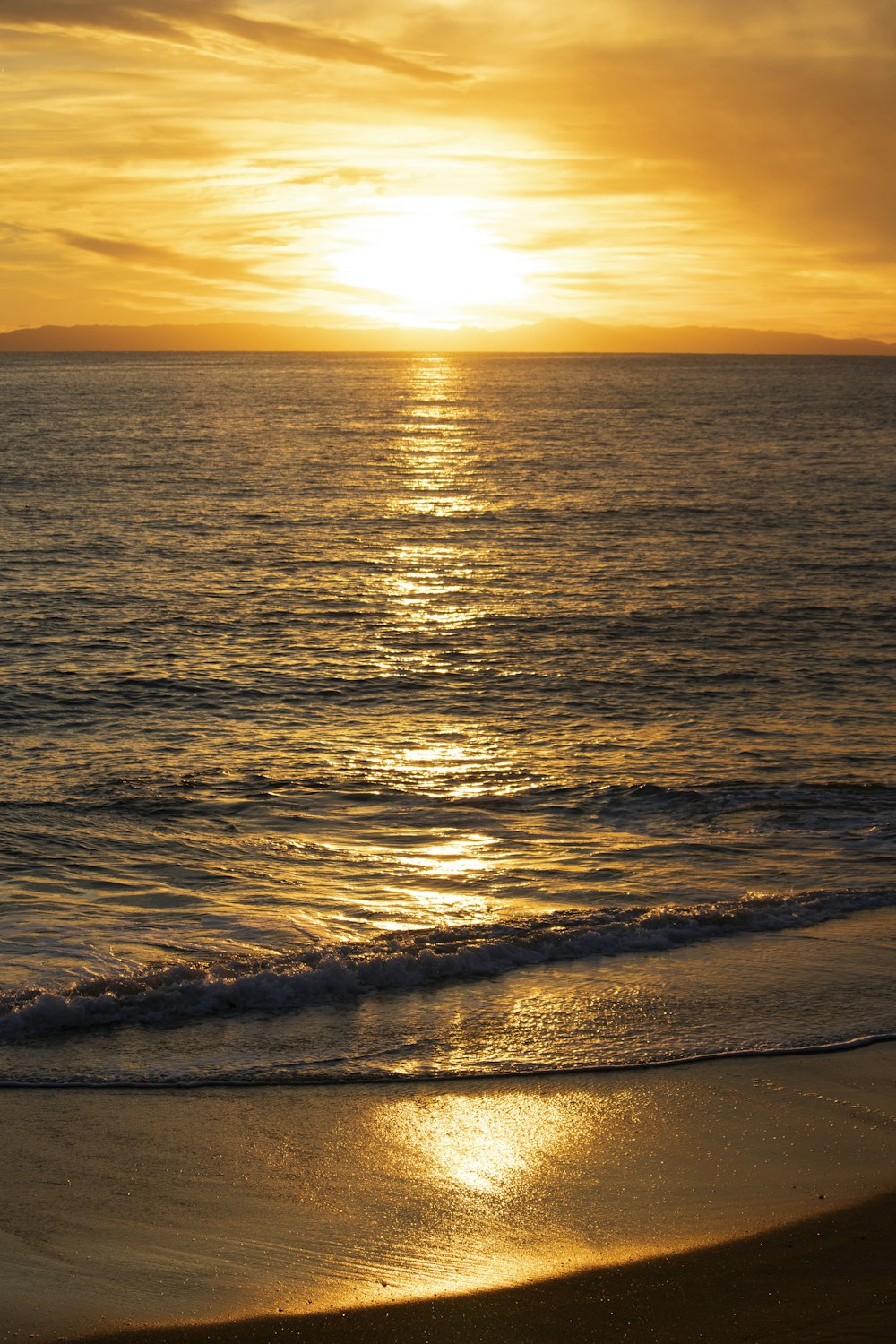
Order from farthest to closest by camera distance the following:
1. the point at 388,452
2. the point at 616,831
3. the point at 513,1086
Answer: the point at 388,452
the point at 616,831
the point at 513,1086

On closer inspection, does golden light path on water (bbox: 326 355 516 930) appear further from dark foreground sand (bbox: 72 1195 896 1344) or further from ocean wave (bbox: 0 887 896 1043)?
dark foreground sand (bbox: 72 1195 896 1344)

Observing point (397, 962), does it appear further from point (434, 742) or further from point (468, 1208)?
point (434, 742)

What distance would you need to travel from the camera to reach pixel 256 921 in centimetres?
1159

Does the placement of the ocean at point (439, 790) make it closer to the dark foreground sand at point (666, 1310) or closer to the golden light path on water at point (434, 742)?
the golden light path on water at point (434, 742)

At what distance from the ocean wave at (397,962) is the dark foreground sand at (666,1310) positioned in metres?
4.10

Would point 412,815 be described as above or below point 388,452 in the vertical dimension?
below

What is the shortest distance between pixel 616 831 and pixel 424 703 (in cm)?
681

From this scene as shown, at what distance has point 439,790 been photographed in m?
16.0

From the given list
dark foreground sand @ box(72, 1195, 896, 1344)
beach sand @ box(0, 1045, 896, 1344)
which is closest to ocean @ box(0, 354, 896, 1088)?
beach sand @ box(0, 1045, 896, 1344)

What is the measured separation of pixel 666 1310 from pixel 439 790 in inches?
415

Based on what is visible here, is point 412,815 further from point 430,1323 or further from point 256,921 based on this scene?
point 430,1323

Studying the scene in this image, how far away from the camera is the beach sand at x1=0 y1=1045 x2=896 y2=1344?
564 centimetres

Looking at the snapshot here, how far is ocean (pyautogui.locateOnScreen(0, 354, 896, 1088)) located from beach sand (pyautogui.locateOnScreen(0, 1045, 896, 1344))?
1.79 ft

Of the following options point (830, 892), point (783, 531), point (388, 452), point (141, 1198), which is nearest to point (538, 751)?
point (830, 892)
